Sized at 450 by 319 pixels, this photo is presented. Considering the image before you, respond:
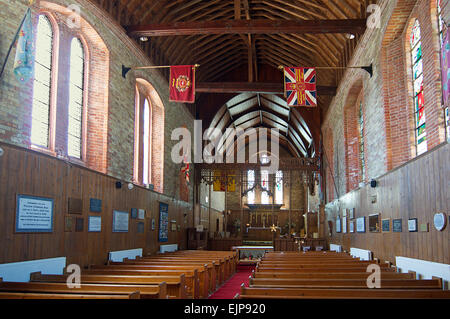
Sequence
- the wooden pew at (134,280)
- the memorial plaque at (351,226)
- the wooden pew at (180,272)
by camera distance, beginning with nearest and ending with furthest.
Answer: the wooden pew at (134,280), the wooden pew at (180,272), the memorial plaque at (351,226)

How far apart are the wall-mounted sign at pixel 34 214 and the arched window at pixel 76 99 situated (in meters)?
2.15

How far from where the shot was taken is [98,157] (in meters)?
10.1

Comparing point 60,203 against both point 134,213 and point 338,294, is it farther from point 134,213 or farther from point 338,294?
point 338,294

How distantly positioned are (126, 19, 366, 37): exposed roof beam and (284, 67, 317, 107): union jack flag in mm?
1075

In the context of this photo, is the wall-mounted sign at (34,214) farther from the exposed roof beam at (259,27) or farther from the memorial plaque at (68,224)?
the exposed roof beam at (259,27)

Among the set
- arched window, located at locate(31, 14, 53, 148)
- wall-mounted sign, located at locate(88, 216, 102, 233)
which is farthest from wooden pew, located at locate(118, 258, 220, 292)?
arched window, located at locate(31, 14, 53, 148)

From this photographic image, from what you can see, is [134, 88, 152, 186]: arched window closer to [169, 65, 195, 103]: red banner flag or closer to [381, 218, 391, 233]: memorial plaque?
Result: [169, 65, 195, 103]: red banner flag

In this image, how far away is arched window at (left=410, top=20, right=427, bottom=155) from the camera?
8760 millimetres

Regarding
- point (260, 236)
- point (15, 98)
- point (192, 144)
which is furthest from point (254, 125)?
point (15, 98)

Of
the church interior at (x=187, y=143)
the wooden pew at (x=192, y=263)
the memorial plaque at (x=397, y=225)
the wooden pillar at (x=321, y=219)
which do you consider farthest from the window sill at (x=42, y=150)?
the wooden pillar at (x=321, y=219)

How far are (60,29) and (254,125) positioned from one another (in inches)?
887

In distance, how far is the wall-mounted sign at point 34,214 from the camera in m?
6.71

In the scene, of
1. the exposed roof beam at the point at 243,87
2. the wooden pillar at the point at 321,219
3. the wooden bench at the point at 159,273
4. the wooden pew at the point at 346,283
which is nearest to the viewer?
the wooden pew at the point at 346,283

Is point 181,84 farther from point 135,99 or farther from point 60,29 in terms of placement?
point 60,29
